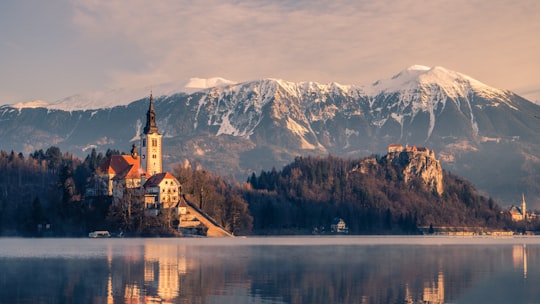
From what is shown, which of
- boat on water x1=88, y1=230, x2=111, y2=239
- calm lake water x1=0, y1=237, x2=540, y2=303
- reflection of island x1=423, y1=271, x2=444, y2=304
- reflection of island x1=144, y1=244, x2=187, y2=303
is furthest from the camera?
boat on water x1=88, y1=230, x2=111, y2=239

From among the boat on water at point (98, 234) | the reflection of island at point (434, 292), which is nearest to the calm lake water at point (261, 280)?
the reflection of island at point (434, 292)

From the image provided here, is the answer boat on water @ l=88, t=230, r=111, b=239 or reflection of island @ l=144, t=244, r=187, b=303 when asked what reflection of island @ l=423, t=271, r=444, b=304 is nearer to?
reflection of island @ l=144, t=244, r=187, b=303

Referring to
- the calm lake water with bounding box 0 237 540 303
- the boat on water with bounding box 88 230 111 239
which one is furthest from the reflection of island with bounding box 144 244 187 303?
the boat on water with bounding box 88 230 111 239

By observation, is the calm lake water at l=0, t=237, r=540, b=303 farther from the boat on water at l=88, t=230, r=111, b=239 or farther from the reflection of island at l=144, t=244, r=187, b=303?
the boat on water at l=88, t=230, r=111, b=239

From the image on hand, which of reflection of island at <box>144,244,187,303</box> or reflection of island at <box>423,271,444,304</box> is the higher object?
reflection of island at <box>144,244,187,303</box>

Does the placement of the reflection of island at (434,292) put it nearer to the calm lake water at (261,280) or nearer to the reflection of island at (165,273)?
the calm lake water at (261,280)

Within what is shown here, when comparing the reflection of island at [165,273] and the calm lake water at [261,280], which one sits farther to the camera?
the reflection of island at [165,273]

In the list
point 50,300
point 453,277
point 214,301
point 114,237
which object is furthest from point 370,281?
point 114,237

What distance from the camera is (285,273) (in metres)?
77.9

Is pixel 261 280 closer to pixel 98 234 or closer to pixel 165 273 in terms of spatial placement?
pixel 165 273

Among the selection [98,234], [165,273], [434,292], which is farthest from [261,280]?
[98,234]

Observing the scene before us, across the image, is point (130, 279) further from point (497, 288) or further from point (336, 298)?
point (497, 288)

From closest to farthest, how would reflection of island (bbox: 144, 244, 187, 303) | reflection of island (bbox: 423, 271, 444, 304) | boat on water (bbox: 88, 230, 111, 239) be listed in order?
reflection of island (bbox: 423, 271, 444, 304) → reflection of island (bbox: 144, 244, 187, 303) → boat on water (bbox: 88, 230, 111, 239)

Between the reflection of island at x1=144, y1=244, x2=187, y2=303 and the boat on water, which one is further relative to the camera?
the boat on water
